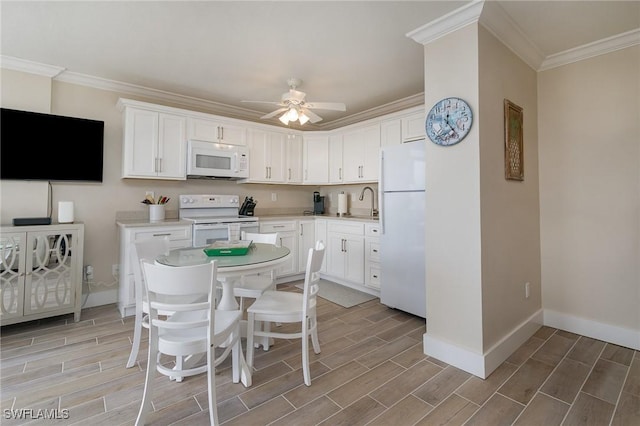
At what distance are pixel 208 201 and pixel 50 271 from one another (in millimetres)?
1691

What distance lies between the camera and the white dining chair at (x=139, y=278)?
6.47 feet

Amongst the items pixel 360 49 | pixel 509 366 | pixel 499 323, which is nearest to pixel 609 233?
pixel 499 323

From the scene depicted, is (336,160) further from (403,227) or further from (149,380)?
(149,380)

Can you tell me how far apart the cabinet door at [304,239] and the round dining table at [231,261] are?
6.04 ft

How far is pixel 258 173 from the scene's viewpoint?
162 inches


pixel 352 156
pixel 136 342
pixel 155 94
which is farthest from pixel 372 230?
pixel 155 94

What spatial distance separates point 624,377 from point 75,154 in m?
5.02

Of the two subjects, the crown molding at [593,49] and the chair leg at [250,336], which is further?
the crown molding at [593,49]

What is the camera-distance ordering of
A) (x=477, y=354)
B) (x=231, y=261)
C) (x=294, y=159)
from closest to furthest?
(x=231, y=261) < (x=477, y=354) < (x=294, y=159)

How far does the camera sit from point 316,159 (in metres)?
4.53

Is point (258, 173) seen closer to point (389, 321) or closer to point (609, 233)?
point (389, 321)

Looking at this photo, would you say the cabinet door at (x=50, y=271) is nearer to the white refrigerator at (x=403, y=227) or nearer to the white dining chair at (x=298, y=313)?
the white dining chair at (x=298, y=313)

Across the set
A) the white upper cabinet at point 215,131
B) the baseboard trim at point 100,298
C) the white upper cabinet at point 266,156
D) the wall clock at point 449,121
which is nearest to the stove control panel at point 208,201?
the white upper cabinet at point 266,156

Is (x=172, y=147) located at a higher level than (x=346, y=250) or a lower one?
higher
